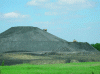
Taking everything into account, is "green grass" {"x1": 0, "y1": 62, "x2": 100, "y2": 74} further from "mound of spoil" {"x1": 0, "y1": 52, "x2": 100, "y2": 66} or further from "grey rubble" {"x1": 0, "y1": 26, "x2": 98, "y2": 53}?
"grey rubble" {"x1": 0, "y1": 26, "x2": 98, "y2": 53}

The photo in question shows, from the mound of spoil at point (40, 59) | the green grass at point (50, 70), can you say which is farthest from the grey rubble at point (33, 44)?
the green grass at point (50, 70)

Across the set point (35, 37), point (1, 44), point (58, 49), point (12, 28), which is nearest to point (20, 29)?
point (12, 28)

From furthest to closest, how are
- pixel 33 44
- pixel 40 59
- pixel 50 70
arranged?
pixel 33 44, pixel 40 59, pixel 50 70

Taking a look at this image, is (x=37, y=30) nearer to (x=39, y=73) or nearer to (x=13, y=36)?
(x=13, y=36)

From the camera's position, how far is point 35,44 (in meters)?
35.4

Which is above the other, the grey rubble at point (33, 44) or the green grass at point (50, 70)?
the grey rubble at point (33, 44)

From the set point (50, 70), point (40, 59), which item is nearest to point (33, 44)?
point (40, 59)

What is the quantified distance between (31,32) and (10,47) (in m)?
8.65

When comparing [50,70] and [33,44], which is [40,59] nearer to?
[50,70]

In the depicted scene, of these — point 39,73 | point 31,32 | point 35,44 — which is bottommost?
point 39,73

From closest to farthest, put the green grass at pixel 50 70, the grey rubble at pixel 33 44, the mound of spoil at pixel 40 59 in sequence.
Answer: the green grass at pixel 50 70, the mound of spoil at pixel 40 59, the grey rubble at pixel 33 44

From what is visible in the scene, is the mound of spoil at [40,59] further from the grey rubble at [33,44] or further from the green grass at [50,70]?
the grey rubble at [33,44]

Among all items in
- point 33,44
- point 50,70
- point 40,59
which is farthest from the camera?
point 33,44

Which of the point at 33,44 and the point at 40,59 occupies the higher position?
the point at 33,44
